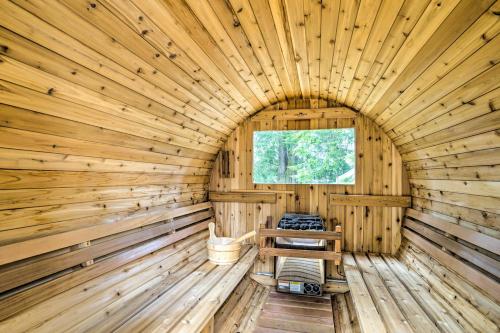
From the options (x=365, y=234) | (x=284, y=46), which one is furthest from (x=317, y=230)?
(x=284, y=46)

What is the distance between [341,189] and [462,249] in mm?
1545

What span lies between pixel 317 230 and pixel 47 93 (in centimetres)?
250

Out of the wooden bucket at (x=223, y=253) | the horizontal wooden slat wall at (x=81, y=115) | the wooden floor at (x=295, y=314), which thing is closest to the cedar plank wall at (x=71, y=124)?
the horizontal wooden slat wall at (x=81, y=115)

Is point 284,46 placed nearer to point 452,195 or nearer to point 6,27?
point 6,27

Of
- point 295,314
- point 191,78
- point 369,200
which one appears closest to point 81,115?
point 191,78

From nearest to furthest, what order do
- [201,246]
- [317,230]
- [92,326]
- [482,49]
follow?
[482,49]
[92,326]
[317,230]
[201,246]

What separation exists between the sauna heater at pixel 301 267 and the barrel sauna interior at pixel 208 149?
131 mm

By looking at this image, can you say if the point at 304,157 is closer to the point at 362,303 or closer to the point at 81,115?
the point at 362,303

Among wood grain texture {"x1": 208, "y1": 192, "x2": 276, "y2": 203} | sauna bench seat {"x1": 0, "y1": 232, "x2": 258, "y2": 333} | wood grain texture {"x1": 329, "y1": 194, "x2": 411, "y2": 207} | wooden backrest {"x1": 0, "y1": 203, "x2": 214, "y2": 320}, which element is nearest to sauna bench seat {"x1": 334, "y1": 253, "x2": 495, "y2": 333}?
wood grain texture {"x1": 329, "y1": 194, "x2": 411, "y2": 207}

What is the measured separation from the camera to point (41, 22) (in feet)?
3.52

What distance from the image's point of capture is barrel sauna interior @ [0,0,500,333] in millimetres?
1306

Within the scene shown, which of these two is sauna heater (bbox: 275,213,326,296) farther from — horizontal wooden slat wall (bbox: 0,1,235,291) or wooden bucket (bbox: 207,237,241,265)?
horizontal wooden slat wall (bbox: 0,1,235,291)

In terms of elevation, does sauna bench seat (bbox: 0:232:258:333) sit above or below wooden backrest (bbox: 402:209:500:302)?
below

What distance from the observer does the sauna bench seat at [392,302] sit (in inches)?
70.8
